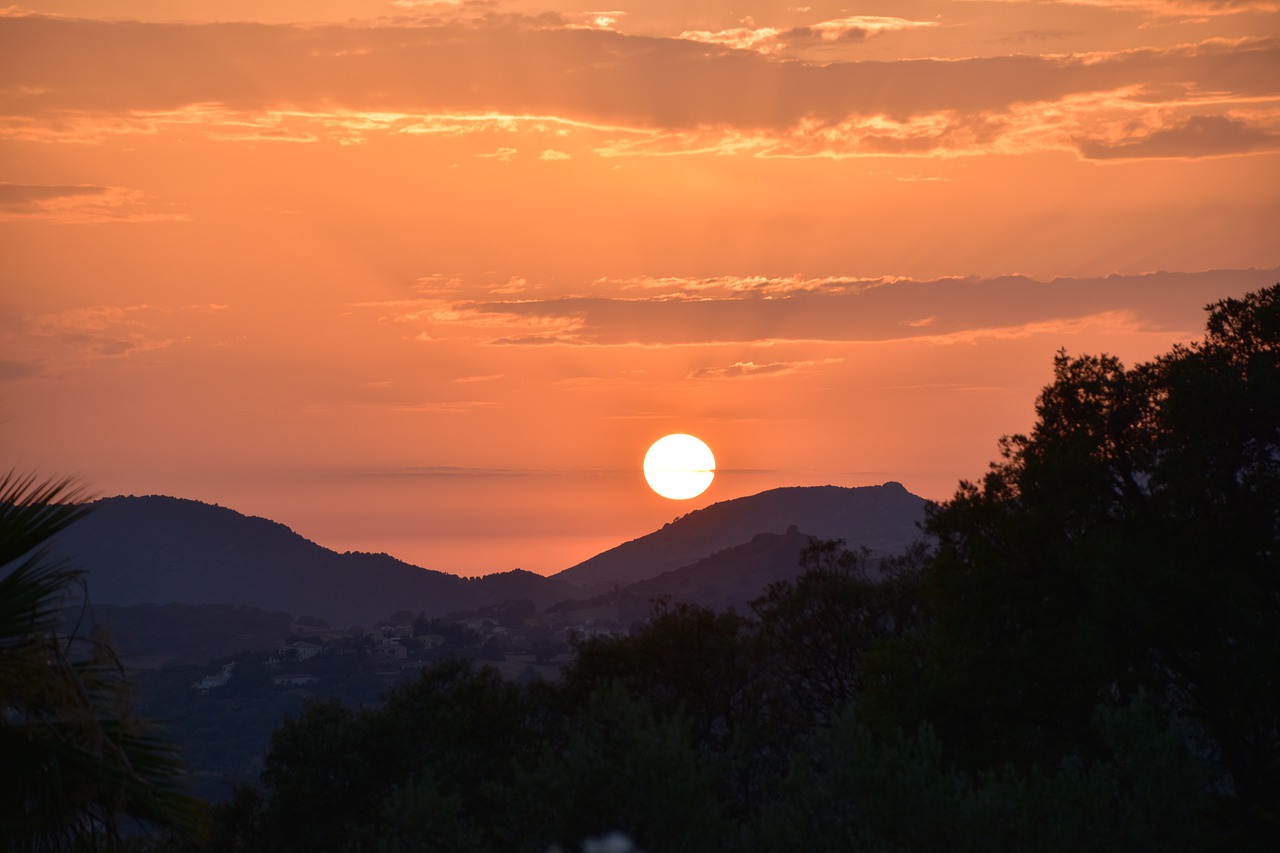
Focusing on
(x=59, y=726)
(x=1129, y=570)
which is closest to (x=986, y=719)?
(x=1129, y=570)

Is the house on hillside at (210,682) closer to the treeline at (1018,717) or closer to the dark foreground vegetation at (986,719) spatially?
the dark foreground vegetation at (986,719)

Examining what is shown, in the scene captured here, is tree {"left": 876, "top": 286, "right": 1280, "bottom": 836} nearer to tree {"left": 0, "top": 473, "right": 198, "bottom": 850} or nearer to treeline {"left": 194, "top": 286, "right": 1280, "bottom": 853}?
treeline {"left": 194, "top": 286, "right": 1280, "bottom": 853}

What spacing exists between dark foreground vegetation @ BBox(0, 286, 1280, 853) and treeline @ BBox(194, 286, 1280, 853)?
2.6 inches

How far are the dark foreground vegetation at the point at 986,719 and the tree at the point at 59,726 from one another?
4 cm

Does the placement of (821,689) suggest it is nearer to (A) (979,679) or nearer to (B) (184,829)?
(A) (979,679)

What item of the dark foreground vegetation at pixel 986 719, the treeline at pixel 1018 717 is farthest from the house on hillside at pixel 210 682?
the treeline at pixel 1018 717

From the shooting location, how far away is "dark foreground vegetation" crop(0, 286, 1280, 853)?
18.7 metres

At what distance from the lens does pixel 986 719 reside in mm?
29594

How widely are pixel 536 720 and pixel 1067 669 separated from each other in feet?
81.7

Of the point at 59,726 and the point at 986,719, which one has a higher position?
the point at 59,726

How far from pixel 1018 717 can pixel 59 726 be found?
78.8ft

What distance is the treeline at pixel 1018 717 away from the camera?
19.1m

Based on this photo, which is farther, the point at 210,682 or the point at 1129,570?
the point at 210,682

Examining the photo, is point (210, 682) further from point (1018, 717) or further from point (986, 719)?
point (1018, 717)
